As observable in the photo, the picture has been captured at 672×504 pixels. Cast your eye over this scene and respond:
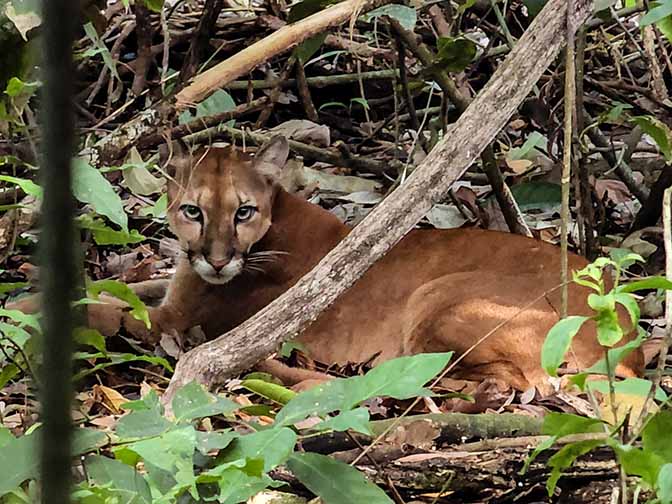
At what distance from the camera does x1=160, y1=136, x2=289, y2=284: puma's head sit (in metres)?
4.20

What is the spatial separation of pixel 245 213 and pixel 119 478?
258 centimetres

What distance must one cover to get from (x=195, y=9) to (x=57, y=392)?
5.01 meters

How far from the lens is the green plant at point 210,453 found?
1749 mm

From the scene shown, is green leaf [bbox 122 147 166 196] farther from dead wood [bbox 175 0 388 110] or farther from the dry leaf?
the dry leaf

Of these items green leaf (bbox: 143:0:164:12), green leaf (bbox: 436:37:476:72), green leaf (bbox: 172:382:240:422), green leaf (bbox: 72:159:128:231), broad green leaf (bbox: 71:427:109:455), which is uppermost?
green leaf (bbox: 143:0:164:12)

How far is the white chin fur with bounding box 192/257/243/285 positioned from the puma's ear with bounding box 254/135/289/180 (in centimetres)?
45

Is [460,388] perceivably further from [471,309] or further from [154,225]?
[154,225]

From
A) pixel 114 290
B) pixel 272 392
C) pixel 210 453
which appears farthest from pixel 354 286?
pixel 210 453

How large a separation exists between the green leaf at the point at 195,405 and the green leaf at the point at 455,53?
2.19m

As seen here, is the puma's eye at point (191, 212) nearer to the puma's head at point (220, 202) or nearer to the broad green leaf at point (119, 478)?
the puma's head at point (220, 202)

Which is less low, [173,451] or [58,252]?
[58,252]

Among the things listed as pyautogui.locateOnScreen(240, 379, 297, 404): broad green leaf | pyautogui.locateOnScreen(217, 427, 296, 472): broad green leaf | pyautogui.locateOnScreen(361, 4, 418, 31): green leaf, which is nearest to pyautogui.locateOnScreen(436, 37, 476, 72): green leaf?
pyautogui.locateOnScreen(361, 4, 418, 31): green leaf

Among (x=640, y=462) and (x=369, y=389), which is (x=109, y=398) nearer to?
(x=369, y=389)

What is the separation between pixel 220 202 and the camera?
429 cm
